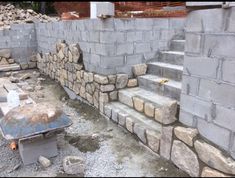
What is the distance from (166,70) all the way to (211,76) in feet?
5.97

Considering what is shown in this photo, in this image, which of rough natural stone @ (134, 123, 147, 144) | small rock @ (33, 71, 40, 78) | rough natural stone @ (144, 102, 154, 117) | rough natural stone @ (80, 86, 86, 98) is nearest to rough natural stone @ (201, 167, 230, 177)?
rough natural stone @ (134, 123, 147, 144)

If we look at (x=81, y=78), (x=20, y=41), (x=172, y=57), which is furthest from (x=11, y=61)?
(x=172, y=57)

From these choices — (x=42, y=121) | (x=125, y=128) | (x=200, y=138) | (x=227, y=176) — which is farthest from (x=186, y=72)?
(x=42, y=121)

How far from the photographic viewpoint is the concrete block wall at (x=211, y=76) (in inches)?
101

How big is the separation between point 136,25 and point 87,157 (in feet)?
8.26

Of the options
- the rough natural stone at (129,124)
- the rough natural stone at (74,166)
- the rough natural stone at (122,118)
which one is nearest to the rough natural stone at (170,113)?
the rough natural stone at (129,124)

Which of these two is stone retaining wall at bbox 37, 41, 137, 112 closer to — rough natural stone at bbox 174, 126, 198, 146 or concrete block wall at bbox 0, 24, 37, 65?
concrete block wall at bbox 0, 24, 37, 65

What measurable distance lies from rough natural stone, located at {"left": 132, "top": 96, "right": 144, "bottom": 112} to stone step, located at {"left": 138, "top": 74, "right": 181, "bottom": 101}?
378 mm

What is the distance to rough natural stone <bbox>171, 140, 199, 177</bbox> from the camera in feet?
9.39

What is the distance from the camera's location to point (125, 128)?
416 centimetres

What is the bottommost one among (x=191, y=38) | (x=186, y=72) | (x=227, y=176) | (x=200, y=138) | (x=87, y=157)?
(x=87, y=157)

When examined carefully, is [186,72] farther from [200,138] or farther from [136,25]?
[136,25]

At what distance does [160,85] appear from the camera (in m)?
4.26

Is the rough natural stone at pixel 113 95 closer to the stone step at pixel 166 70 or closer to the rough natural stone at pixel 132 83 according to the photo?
the rough natural stone at pixel 132 83
